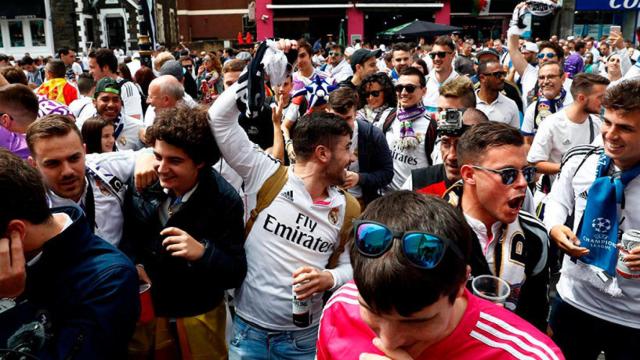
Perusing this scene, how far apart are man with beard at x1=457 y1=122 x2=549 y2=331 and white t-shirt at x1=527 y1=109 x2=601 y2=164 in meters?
2.23

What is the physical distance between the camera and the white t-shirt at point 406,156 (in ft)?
15.3

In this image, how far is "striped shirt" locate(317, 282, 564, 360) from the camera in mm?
1473

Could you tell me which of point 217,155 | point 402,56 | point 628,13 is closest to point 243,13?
point 628,13

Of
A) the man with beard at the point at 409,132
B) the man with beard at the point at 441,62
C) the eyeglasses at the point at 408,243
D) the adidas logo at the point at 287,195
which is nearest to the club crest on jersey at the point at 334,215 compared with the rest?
the adidas logo at the point at 287,195

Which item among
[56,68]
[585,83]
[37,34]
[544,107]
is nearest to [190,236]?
[585,83]

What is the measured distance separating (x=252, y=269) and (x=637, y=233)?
1.93m

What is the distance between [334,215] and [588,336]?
1613 millimetres

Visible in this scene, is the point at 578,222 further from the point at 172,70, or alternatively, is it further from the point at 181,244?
the point at 172,70

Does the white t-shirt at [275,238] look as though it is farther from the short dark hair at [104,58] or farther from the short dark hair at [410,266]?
the short dark hair at [104,58]

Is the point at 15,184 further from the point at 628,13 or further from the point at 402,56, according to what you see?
the point at 628,13

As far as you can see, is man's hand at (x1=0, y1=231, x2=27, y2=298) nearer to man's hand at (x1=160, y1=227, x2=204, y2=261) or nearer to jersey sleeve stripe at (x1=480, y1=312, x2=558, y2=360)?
man's hand at (x1=160, y1=227, x2=204, y2=261)

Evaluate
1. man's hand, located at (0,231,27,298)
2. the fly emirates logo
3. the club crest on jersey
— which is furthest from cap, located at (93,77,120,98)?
man's hand, located at (0,231,27,298)

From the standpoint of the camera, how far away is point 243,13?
46.3 metres

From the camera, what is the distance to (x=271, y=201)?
2740mm
